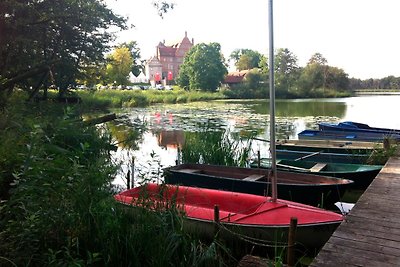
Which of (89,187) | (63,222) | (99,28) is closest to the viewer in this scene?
(63,222)

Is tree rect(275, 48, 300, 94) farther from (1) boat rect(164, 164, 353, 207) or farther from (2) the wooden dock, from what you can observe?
(2) the wooden dock

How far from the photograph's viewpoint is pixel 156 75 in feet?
254

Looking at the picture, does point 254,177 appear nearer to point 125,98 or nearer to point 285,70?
point 125,98

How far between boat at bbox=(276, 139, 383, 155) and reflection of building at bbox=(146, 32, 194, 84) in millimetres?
68805

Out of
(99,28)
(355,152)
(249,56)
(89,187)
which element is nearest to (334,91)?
(249,56)

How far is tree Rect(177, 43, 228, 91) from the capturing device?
1989 inches

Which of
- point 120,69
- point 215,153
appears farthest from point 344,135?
point 120,69

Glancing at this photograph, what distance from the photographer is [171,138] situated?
14.9 meters

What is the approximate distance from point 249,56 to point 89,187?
71076 millimetres

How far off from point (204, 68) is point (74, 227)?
48.5 meters

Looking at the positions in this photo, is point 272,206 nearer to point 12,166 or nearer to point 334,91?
point 12,166

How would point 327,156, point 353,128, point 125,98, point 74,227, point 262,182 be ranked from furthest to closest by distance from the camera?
point 125,98, point 353,128, point 327,156, point 262,182, point 74,227

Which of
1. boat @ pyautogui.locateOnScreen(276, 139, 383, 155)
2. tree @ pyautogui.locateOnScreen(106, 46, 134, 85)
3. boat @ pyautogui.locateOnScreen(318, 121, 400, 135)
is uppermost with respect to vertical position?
tree @ pyautogui.locateOnScreen(106, 46, 134, 85)

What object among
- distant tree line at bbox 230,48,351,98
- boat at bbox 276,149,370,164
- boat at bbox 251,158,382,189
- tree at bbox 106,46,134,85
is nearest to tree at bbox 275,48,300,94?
distant tree line at bbox 230,48,351,98
